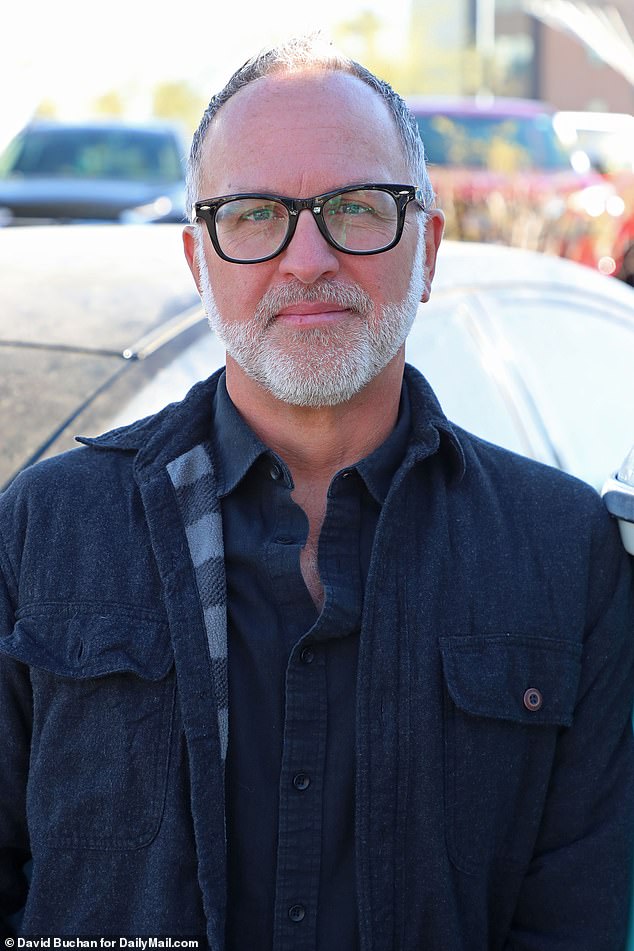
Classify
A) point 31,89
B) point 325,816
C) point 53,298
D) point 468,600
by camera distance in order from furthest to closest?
point 31,89, point 53,298, point 468,600, point 325,816

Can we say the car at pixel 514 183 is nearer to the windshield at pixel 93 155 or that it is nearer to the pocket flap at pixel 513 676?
the windshield at pixel 93 155

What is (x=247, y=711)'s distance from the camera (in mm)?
1942

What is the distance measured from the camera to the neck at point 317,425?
2145 millimetres

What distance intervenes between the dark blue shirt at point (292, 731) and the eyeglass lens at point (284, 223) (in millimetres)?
359

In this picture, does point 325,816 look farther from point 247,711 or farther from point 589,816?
point 589,816

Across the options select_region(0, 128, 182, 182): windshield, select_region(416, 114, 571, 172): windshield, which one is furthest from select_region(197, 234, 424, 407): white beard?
select_region(0, 128, 182, 182): windshield

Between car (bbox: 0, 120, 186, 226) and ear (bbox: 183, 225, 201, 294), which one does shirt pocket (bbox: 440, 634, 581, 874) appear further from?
car (bbox: 0, 120, 186, 226)

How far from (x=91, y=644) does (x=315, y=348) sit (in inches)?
24.3

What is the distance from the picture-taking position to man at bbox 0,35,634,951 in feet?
6.19

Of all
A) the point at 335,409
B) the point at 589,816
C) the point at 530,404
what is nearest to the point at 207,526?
the point at 335,409

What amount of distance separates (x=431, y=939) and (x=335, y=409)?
0.89 meters

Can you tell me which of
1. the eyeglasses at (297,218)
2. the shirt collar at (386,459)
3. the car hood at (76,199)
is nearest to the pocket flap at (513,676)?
the shirt collar at (386,459)

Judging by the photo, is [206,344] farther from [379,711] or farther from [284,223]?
[379,711]

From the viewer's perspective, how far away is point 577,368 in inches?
137
